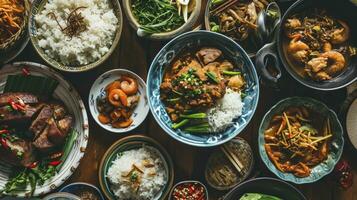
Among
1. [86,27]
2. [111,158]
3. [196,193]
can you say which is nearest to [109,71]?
[86,27]

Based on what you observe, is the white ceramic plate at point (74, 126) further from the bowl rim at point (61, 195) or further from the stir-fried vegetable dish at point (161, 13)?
the stir-fried vegetable dish at point (161, 13)

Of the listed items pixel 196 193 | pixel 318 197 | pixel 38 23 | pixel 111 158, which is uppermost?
pixel 38 23

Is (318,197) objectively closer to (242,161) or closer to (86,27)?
(242,161)

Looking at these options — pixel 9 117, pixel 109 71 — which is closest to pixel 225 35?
pixel 109 71

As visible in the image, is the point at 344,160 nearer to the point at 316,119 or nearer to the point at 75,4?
the point at 316,119

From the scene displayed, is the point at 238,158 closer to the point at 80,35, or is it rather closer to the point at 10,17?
the point at 80,35

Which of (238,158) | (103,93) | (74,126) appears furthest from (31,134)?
(238,158)

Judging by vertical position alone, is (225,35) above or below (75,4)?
below
